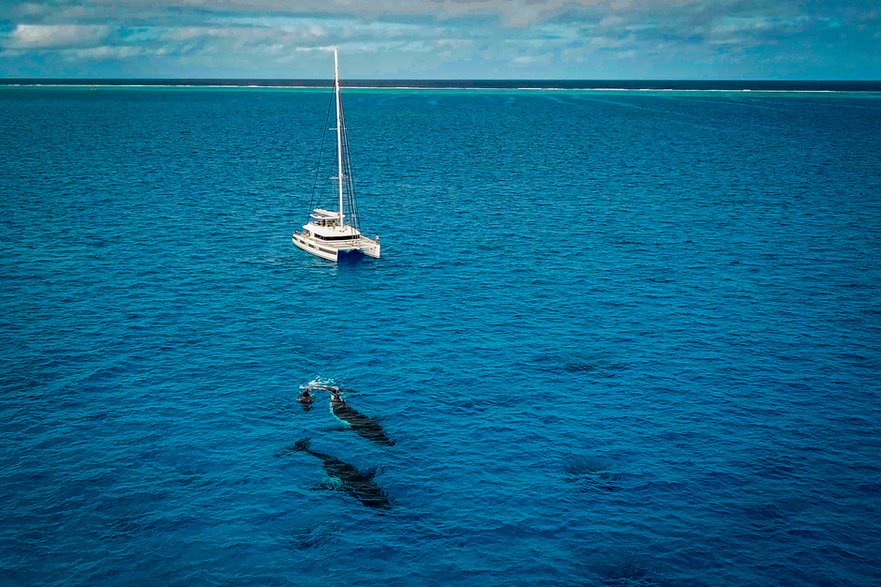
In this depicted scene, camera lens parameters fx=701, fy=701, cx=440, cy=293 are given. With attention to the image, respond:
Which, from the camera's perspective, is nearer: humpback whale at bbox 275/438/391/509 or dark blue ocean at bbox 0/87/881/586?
dark blue ocean at bbox 0/87/881/586

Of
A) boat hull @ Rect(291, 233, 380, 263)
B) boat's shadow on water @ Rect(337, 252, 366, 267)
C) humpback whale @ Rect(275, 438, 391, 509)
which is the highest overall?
boat hull @ Rect(291, 233, 380, 263)

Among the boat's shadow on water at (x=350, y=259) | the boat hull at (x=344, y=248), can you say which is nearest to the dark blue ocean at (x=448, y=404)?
the boat's shadow on water at (x=350, y=259)

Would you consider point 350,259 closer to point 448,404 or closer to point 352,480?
point 448,404

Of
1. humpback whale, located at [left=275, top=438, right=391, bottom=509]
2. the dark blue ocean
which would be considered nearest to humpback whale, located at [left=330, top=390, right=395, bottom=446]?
the dark blue ocean

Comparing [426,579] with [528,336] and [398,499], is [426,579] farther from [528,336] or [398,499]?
[528,336]

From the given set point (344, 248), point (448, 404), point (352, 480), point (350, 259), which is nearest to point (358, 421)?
point (352, 480)

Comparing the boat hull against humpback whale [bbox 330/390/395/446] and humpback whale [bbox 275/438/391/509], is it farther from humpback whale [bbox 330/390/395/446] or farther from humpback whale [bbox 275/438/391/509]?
humpback whale [bbox 275/438/391/509]

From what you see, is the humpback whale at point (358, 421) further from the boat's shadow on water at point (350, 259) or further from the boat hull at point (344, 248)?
the boat hull at point (344, 248)
